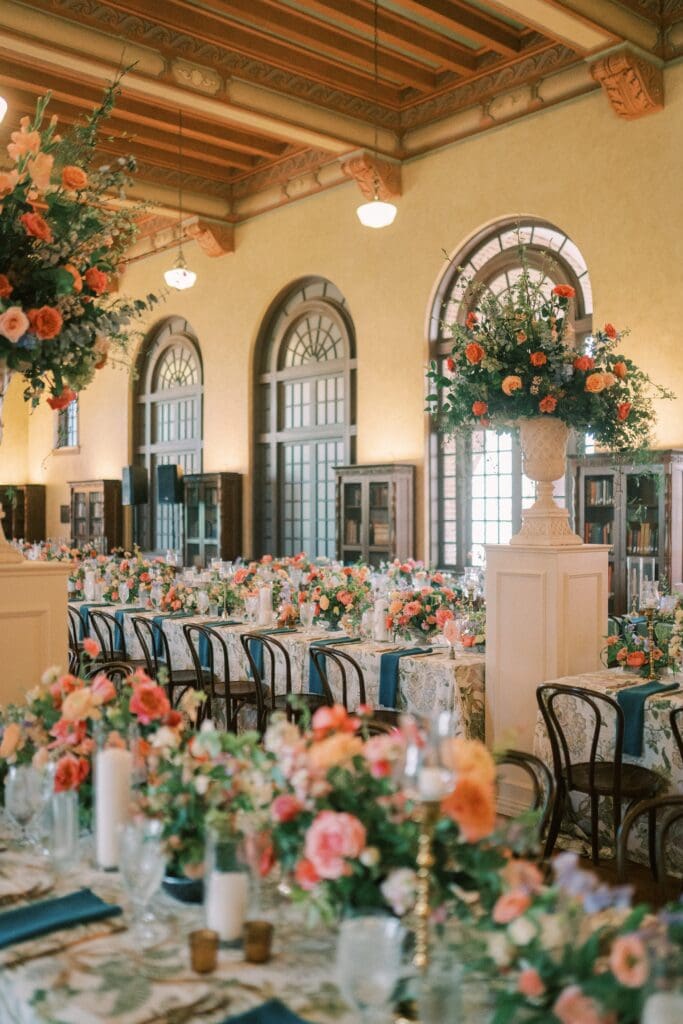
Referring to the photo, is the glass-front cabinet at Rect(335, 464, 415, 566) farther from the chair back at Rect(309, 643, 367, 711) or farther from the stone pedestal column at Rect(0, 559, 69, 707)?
the stone pedestal column at Rect(0, 559, 69, 707)

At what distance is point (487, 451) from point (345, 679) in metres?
5.49

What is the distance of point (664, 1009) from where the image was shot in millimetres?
1195

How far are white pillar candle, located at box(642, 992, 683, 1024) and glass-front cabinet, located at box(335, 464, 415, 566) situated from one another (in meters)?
9.47

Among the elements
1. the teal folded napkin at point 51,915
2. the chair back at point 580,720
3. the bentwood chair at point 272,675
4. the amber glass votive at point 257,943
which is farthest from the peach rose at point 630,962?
the bentwood chair at point 272,675

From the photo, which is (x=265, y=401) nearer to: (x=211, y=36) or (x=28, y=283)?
(x=211, y=36)

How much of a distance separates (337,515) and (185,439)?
166 inches

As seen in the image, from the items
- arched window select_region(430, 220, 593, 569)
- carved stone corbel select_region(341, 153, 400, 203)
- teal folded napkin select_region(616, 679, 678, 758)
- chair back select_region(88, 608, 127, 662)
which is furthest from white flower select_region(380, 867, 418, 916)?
carved stone corbel select_region(341, 153, 400, 203)

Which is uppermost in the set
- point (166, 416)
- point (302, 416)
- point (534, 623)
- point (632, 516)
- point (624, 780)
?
point (166, 416)

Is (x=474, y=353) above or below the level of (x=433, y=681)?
above

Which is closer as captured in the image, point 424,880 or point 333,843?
point 424,880

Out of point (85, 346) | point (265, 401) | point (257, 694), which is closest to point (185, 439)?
point (265, 401)

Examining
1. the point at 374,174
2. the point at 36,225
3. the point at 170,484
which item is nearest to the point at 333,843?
the point at 36,225

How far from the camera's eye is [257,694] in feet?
19.4

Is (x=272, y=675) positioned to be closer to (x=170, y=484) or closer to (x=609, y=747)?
(x=609, y=747)
